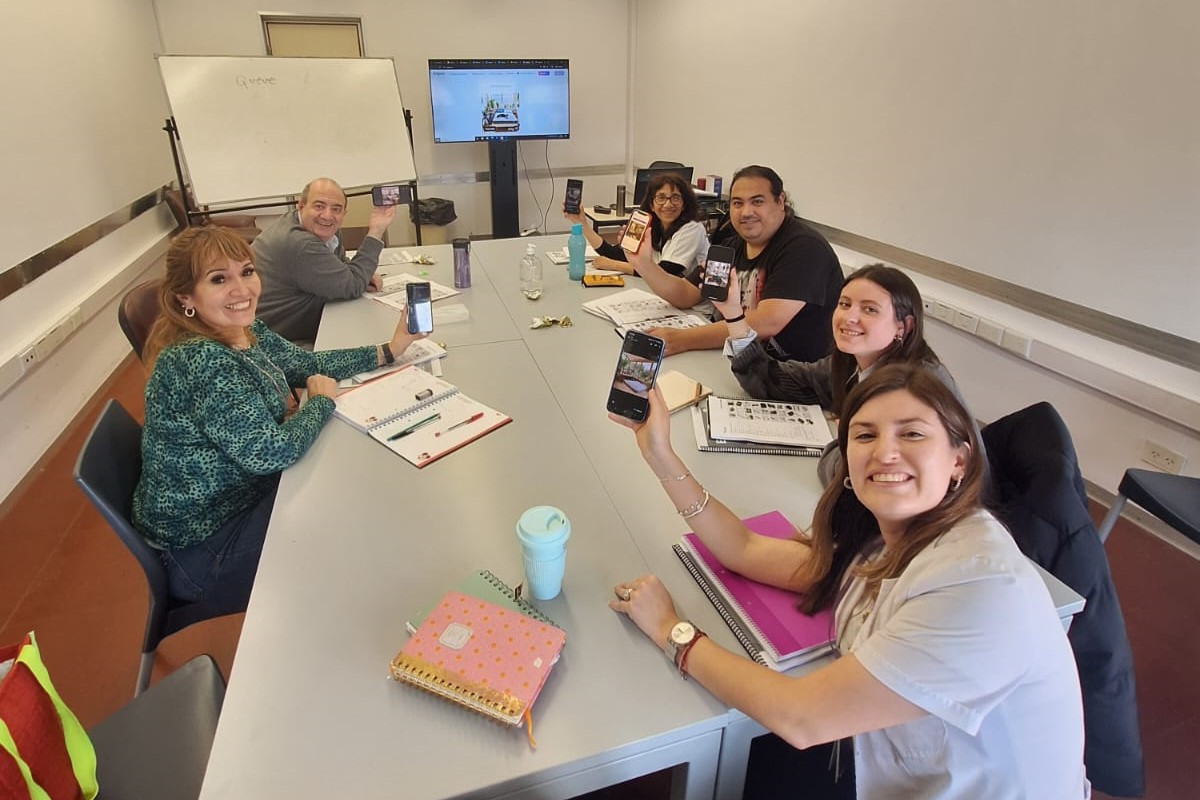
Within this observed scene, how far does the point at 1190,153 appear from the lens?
2.04m

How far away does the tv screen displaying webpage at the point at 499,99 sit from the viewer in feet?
17.3

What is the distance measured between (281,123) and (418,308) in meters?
3.13

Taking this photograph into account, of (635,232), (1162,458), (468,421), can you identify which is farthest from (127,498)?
(1162,458)

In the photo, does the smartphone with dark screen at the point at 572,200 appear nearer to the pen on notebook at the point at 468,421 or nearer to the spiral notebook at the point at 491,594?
the pen on notebook at the point at 468,421

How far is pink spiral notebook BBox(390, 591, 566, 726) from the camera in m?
0.88

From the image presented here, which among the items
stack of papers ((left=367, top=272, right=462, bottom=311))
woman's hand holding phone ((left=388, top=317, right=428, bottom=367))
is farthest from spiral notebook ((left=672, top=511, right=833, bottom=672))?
stack of papers ((left=367, top=272, right=462, bottom=311))

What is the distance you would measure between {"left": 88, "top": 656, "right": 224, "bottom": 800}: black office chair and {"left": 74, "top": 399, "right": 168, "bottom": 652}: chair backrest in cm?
29

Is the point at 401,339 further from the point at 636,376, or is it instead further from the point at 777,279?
the point at 777,279

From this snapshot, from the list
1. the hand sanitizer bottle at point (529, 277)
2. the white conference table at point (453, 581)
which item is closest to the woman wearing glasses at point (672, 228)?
the hand sanitizer bottle at point (529, 277)

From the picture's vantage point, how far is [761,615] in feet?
3.41

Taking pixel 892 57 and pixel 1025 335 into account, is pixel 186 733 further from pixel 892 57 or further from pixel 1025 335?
pixel 892 57

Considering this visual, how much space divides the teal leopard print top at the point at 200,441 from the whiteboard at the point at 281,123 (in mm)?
3123

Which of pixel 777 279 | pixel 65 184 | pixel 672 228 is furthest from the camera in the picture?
pixel 65 184

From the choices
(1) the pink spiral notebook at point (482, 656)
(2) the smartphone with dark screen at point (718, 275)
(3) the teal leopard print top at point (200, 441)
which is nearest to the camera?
(1) the pink spiral notebook at point (482, 656)
